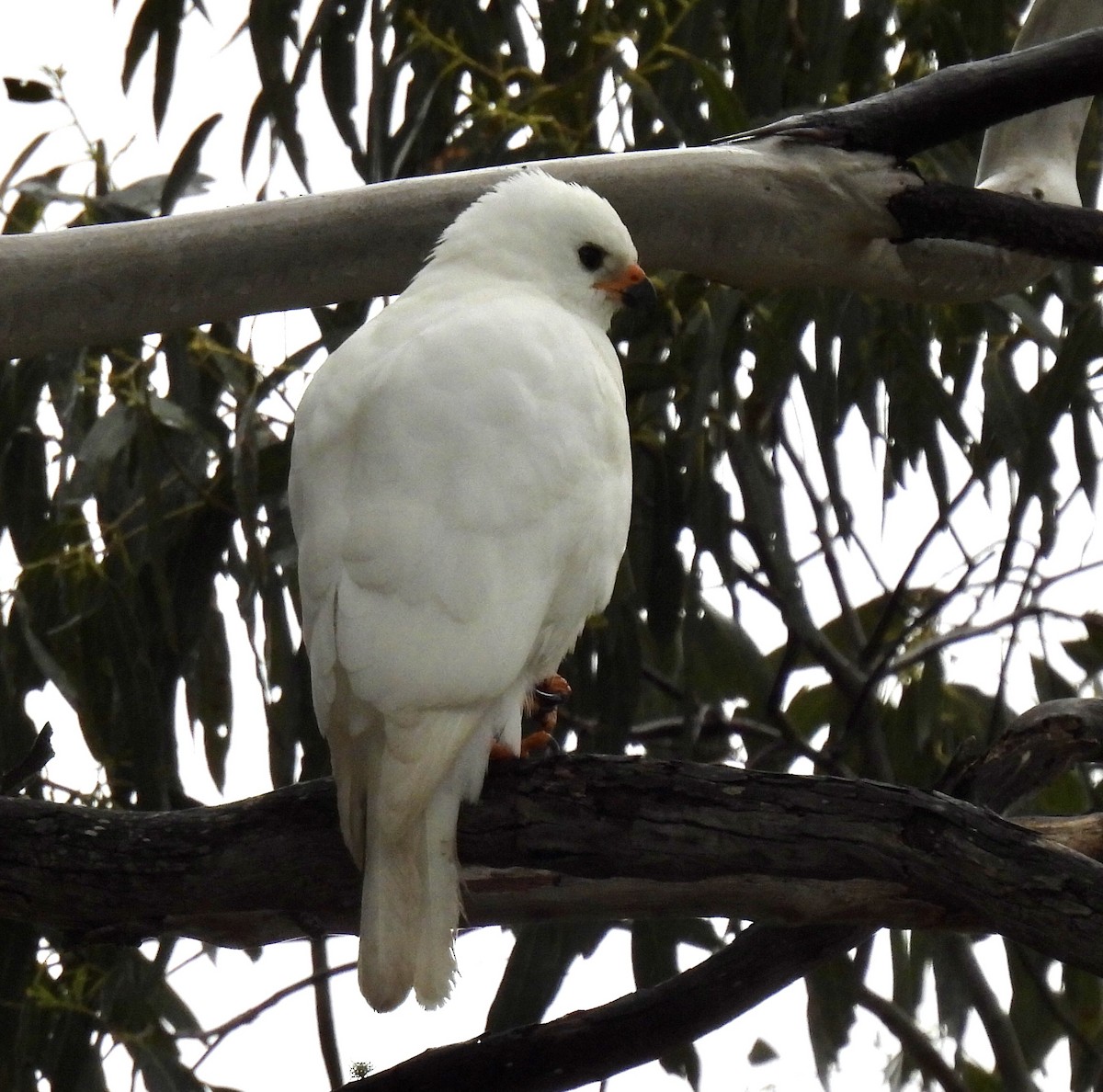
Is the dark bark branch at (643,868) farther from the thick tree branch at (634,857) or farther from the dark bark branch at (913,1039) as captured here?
the dark bark branch at (913,1039)

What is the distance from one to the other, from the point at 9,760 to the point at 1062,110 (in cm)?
154

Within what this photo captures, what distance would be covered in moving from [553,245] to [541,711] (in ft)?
1.77

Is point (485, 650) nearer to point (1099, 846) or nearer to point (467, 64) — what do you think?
point (1099, 846)

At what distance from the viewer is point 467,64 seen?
2.13 m

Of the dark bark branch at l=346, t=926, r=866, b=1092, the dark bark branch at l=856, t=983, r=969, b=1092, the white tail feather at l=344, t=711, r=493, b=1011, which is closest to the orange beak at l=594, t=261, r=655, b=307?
the white tail feather at l=344, t=711, r=493, b=1011

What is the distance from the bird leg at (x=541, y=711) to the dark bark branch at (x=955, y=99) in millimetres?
633

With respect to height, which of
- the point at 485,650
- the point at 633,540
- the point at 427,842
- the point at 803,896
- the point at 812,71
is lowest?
the point at 803,896

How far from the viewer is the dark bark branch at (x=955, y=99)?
5.74 feet

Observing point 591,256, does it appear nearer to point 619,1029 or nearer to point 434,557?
point 434,557

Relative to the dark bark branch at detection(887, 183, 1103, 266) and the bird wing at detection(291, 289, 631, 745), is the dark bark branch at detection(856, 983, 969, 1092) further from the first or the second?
the dark bark branch at detection(887, 183, 1103, 266)

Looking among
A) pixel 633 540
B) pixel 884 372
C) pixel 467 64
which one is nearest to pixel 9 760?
pixel 633 540

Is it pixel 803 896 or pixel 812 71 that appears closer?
pixel 803 896

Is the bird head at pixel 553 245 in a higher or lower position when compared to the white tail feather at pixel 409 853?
higher

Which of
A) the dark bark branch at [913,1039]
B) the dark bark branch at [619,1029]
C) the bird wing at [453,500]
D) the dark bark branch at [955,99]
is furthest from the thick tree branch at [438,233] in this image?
the dark bark branch at [913,1039]
